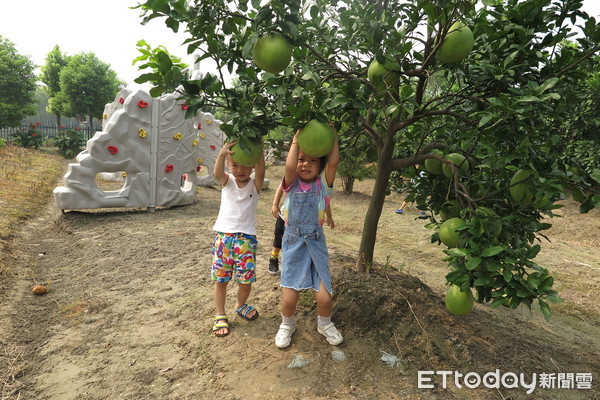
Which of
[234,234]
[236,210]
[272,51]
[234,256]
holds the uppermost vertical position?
[272,51]

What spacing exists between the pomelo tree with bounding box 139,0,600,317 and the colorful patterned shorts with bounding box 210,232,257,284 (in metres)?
1.04

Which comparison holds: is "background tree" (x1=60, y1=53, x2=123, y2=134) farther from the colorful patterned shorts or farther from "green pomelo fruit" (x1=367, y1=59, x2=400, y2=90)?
"green pomelo fruit" (x1=367, y1=59, x2=400, y2=90)

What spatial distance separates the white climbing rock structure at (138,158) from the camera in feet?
21.8

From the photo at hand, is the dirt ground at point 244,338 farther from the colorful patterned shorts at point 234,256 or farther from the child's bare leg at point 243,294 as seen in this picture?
the colorful patterned shorts at point 234,256

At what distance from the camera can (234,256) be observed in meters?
2.85

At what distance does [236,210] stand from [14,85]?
2740cm

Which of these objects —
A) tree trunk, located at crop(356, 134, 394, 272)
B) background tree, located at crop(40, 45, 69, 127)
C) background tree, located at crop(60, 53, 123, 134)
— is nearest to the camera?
tree trunk, located at crop(356, 134, 394, 272)

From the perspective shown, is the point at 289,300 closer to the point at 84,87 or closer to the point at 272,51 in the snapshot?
the point at 272,51

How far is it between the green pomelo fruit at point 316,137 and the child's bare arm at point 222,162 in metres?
0.62

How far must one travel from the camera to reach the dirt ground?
2.37 meters

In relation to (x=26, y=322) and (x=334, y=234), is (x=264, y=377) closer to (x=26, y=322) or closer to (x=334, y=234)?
(x=26, y=322)

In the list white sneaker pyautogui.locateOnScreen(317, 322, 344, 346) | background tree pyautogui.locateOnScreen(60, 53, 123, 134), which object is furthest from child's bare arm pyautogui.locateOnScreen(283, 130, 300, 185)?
background tree pyautogui.locateOnScreen(60, 53, 123, 134)

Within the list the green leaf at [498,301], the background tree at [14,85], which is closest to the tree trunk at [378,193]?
the green leaf at [498,301]

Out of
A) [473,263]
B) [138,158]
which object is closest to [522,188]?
[473,263]
